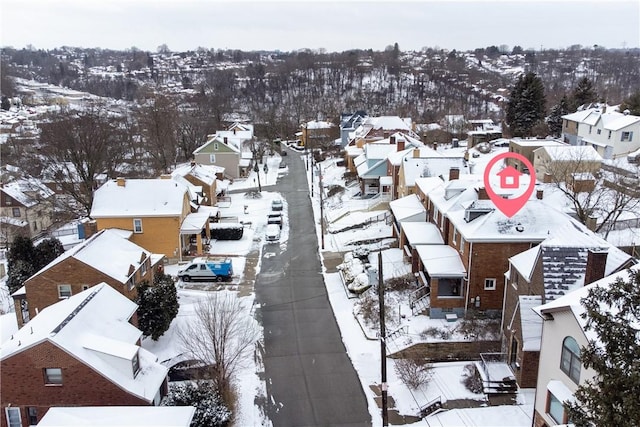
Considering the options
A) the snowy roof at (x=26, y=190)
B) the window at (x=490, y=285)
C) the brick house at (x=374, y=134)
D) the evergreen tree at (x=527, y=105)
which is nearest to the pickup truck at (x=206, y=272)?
the window at (x=490, y=285)

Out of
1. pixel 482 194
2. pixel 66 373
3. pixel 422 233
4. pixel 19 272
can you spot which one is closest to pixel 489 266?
pixel 482 194

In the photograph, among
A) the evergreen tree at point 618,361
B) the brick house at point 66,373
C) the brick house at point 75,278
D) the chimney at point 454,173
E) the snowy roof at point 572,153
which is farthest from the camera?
the snowy roof at point 572,153

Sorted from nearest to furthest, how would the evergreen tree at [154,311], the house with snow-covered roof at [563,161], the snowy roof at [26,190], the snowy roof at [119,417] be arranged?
the snowy roof at [119,417] → the evergreen tree at [154,311] → the house with snow-covered roof at [563,161] → the snowy roof at [26,190]

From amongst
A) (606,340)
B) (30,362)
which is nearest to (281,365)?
(30,362)

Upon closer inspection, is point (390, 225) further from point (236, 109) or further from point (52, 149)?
point (236, 109)

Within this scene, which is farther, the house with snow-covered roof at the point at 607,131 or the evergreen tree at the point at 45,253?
the house with snow-covered roof at the point at 607,131

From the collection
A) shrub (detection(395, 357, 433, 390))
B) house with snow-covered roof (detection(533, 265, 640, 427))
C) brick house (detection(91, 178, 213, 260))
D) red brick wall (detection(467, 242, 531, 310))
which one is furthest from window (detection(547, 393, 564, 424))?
brick house (detection(91, 178, 213, 260))

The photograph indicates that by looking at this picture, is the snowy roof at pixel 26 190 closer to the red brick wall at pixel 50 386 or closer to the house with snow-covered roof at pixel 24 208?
the house with snow-covered roof at pixel 24 208

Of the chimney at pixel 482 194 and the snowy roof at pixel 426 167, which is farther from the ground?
the chimney at pixel 482 194
